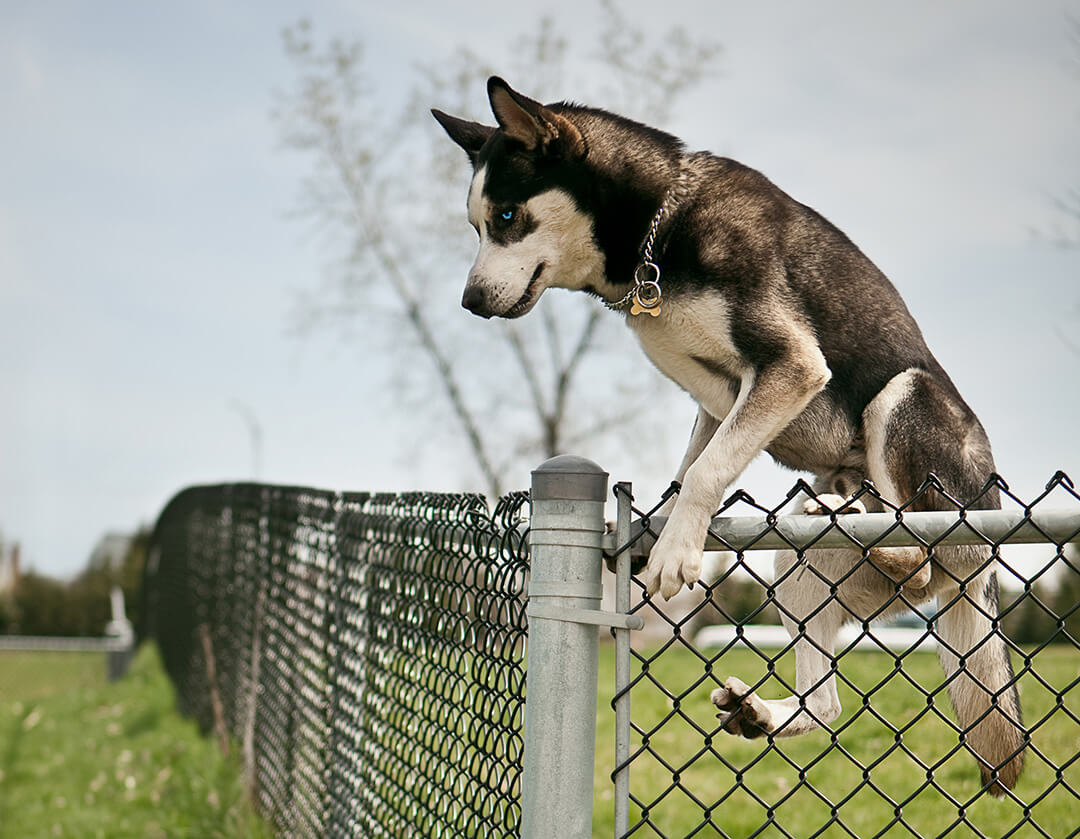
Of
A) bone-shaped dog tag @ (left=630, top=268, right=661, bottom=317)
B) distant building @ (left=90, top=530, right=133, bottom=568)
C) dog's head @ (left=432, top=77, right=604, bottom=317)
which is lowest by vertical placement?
bone-shaped dog tag @ (left=630, top=268, right=661, bottom=317)

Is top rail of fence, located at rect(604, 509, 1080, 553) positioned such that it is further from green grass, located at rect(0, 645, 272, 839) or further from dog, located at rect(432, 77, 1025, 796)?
green grass, located at rect(0, 645, 272, 839)

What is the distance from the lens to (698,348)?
2936mm

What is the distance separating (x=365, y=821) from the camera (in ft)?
10.1

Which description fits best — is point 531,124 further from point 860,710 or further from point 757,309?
point 860,710

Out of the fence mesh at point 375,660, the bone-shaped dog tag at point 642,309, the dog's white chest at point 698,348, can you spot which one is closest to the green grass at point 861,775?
the fence mesh at point 375,660

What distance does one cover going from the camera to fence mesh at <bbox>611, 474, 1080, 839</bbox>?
1.88m

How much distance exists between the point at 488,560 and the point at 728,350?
1.00 meters

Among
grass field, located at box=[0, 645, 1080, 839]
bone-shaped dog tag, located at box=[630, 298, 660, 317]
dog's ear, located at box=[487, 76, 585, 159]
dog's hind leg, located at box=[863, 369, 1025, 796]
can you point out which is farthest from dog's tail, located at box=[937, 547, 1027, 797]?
dog's ear, located at box=[487, 76, 585, 159]

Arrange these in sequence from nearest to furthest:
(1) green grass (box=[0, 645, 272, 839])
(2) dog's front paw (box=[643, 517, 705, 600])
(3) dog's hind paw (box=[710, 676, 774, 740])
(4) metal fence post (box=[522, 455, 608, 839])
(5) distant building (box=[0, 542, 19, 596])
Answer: (4) metal fence post (box=[522, 455, 608, 839]) < (2) dog's front paw (box=[643, 517, 705, 600]) < (3) dog's hind paw (box=[710, 676, 774, 740]) < (1) green grass (box=[0, 645, 272, 839]) < (5) distant building (box=[0, 542, 19, 596])

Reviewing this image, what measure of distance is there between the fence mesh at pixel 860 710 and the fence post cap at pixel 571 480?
14 centimetres

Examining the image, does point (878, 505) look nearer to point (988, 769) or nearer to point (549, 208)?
point (988, 769)

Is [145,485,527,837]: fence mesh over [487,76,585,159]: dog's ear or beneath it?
beneath

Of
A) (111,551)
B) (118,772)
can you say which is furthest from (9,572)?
(118,772)

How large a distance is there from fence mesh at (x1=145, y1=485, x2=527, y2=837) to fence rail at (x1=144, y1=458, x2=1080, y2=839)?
0.04 feet
